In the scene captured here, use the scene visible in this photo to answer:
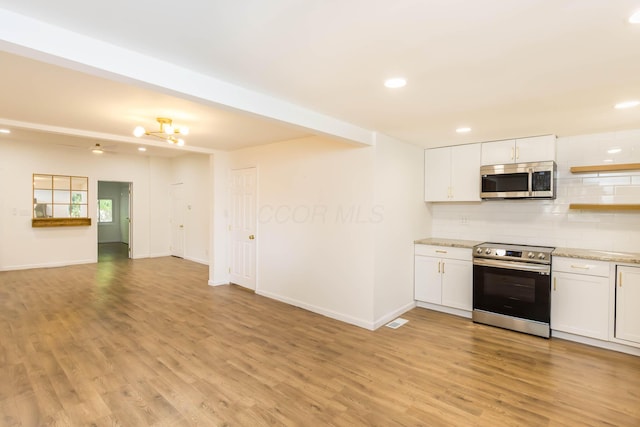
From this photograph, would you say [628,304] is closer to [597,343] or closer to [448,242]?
[597,343]

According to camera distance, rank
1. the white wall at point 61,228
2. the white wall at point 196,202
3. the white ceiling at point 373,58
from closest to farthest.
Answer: the white ceiling at point 373,58 < the white wall at point 61,228 < the white wall at point 196,202

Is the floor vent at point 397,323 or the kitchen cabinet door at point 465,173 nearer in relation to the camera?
the floor vent at point 397,323

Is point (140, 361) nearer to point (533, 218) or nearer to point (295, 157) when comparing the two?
point (295, 157)

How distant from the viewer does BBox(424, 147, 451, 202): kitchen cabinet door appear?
4633 millimetres

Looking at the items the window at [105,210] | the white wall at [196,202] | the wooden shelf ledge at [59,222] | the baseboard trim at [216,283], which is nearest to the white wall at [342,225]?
the baseboard trim at [216,283]

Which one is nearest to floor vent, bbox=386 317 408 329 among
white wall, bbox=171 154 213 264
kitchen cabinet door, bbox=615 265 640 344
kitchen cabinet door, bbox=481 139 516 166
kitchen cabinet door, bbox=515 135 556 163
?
kitchen cabinet door, bbox=615 265 640 344

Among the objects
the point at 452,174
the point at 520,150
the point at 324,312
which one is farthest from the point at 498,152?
the point at 324,312

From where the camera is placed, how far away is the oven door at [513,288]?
11.6 ft

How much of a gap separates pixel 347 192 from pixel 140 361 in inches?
110

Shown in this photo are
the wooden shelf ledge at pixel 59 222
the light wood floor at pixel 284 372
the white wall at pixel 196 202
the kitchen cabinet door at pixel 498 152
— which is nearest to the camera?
the light wood floor at pixel 284 372

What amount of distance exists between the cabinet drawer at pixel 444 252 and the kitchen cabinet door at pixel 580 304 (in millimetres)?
967

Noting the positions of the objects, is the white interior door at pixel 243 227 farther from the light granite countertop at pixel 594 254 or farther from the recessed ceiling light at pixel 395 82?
the recessed ceiling light at pixel 395 82

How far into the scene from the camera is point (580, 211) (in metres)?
3.88

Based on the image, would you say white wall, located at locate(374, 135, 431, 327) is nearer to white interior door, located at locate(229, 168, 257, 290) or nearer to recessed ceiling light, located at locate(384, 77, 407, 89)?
recessed ceiling light, located at locate(384, 77, 407, 89)
